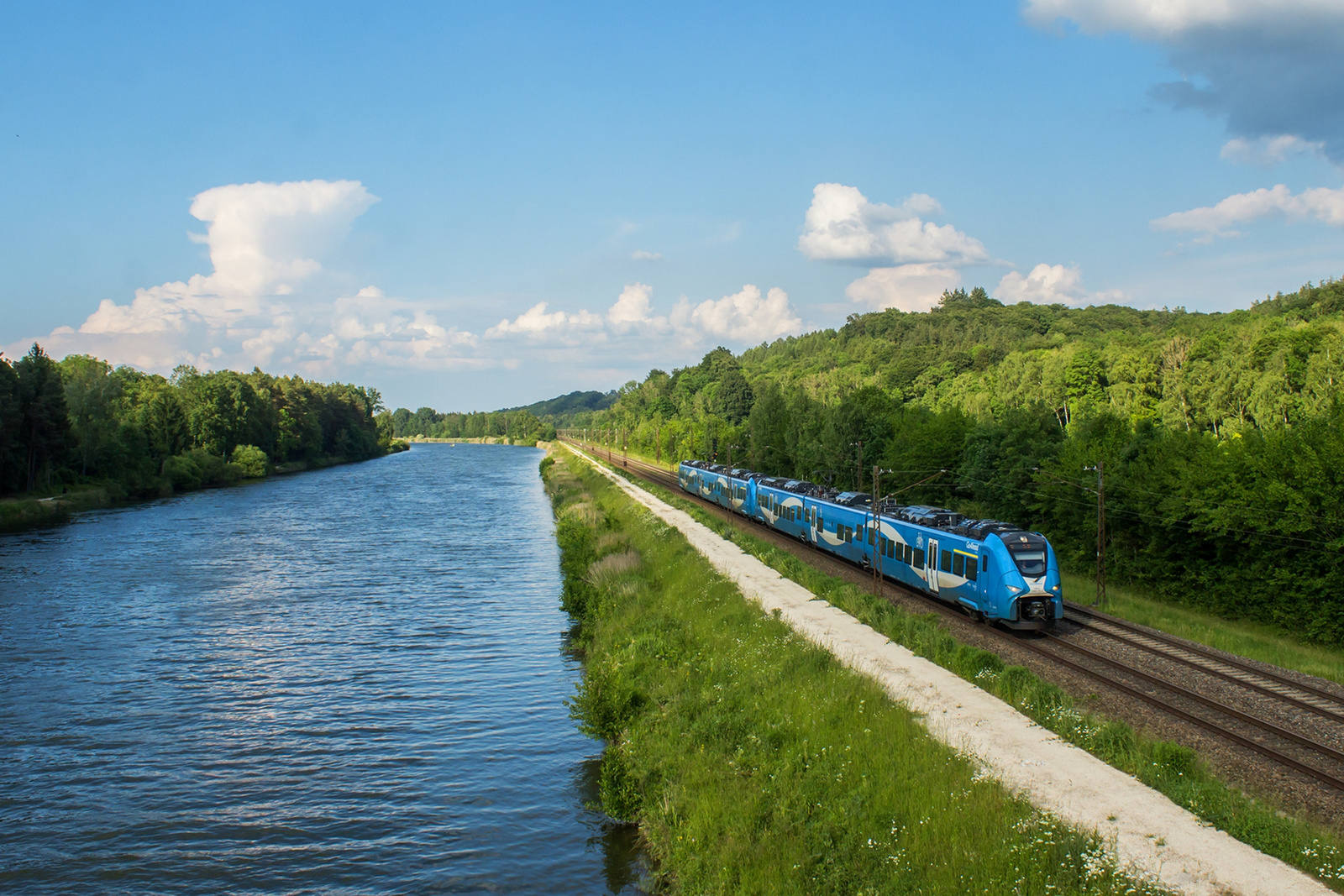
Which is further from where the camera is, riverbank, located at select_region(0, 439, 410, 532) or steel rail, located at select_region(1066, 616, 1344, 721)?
riverbank, located at select_region(0, 439, 410, 532)

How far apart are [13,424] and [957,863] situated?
7663 centimetres

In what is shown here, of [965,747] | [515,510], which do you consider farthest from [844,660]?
[515,510]

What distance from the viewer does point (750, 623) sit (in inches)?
1016

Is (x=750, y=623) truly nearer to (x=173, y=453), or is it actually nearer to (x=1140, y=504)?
(x=1140, y=504)

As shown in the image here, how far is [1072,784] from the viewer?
46.3ft

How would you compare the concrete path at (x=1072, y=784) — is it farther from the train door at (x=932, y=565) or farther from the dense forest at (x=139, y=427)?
the dense forest at (x=139, y=427)

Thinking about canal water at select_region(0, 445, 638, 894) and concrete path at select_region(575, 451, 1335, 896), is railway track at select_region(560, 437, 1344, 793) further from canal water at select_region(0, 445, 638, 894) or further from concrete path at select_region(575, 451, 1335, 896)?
canal water at select_region(0, 445, 638, 894)

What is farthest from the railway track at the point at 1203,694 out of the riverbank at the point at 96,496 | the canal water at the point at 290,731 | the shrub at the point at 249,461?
the shrub at the point at 249,461

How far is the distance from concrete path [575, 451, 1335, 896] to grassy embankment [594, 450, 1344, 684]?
12462mm

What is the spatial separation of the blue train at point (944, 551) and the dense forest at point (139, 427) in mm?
59604

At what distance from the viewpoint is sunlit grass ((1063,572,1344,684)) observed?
87.8 feet

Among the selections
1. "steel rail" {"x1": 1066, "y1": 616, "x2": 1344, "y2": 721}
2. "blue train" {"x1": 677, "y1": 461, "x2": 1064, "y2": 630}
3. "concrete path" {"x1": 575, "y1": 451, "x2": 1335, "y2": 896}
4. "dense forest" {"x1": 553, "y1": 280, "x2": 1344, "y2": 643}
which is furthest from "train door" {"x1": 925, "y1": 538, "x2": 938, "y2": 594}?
"dense forest" {"x1": 553, "y1": 280, "x2": 1344, "y2": 643}

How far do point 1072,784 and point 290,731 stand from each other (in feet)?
60.4

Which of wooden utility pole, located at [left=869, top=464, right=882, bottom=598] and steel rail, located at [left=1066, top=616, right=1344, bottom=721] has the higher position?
wooden utility pole, located at [left=869, top=464, right=882, bottom=598]
